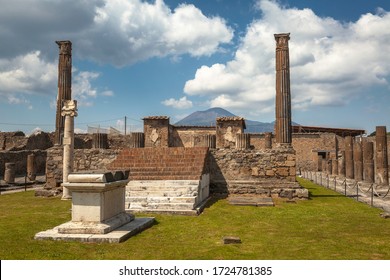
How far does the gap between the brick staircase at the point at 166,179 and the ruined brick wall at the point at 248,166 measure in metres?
0.84

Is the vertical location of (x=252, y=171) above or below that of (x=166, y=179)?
above

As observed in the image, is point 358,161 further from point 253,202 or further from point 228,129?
point 253,202

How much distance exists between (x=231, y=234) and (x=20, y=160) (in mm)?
22515

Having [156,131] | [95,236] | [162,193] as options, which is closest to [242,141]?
[162,193]

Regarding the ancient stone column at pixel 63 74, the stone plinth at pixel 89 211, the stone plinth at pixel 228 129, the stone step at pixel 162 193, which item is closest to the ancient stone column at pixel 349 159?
the stone plinth at pixel 228 129

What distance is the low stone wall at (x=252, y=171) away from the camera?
44.1ft

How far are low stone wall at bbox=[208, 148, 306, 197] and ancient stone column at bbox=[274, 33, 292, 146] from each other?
1397mm

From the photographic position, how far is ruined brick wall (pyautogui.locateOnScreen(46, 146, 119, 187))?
14547 mm

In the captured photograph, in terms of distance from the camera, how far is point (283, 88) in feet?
48.8

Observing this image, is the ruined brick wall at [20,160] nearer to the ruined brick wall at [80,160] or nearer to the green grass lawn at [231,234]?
the ruined brick wall at [80,160]

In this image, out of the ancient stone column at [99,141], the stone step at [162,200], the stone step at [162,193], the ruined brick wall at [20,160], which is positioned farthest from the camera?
the ruined brick wall at [20,160]

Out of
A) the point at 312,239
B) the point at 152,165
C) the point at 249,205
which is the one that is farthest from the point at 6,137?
the point at 312,239

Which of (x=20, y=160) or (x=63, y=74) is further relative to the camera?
(x=20, y=160)
